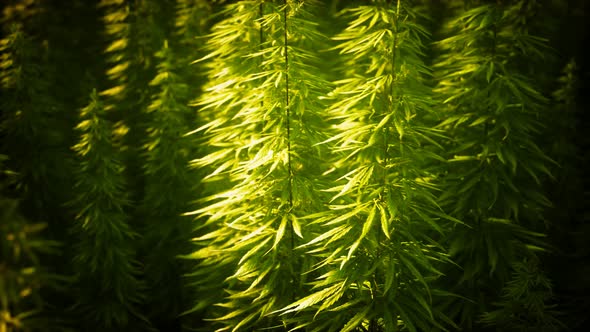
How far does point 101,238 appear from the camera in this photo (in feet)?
12.1

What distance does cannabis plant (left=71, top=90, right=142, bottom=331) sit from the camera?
3670mm

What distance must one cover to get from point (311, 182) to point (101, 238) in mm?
2349

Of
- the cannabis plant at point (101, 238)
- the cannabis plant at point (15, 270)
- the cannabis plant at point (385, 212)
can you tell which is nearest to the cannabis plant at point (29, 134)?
the cannabis plant at point (101, 238)

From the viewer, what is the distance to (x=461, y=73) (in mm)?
3107

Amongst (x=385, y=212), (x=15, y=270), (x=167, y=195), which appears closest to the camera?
(x=15, y=270)

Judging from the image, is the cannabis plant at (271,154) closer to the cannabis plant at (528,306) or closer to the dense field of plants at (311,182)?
the dense field of plants at (311,182)

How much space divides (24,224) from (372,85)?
81.1 inches

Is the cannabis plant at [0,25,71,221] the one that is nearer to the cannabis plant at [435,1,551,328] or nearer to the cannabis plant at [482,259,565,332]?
the cannabis plant at [435,1,551,328]

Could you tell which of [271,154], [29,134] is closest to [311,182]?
[271,154]

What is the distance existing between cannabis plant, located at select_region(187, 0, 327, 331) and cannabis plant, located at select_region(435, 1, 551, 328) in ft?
3.81

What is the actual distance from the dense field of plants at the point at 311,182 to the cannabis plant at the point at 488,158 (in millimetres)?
20

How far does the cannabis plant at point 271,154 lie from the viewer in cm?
264

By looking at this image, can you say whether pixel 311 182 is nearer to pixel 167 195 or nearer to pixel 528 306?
pixel 528 306

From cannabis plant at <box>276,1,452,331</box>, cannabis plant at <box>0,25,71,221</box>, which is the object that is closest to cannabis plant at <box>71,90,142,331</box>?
cannabis plant at <box>0,25,71,221</box>
